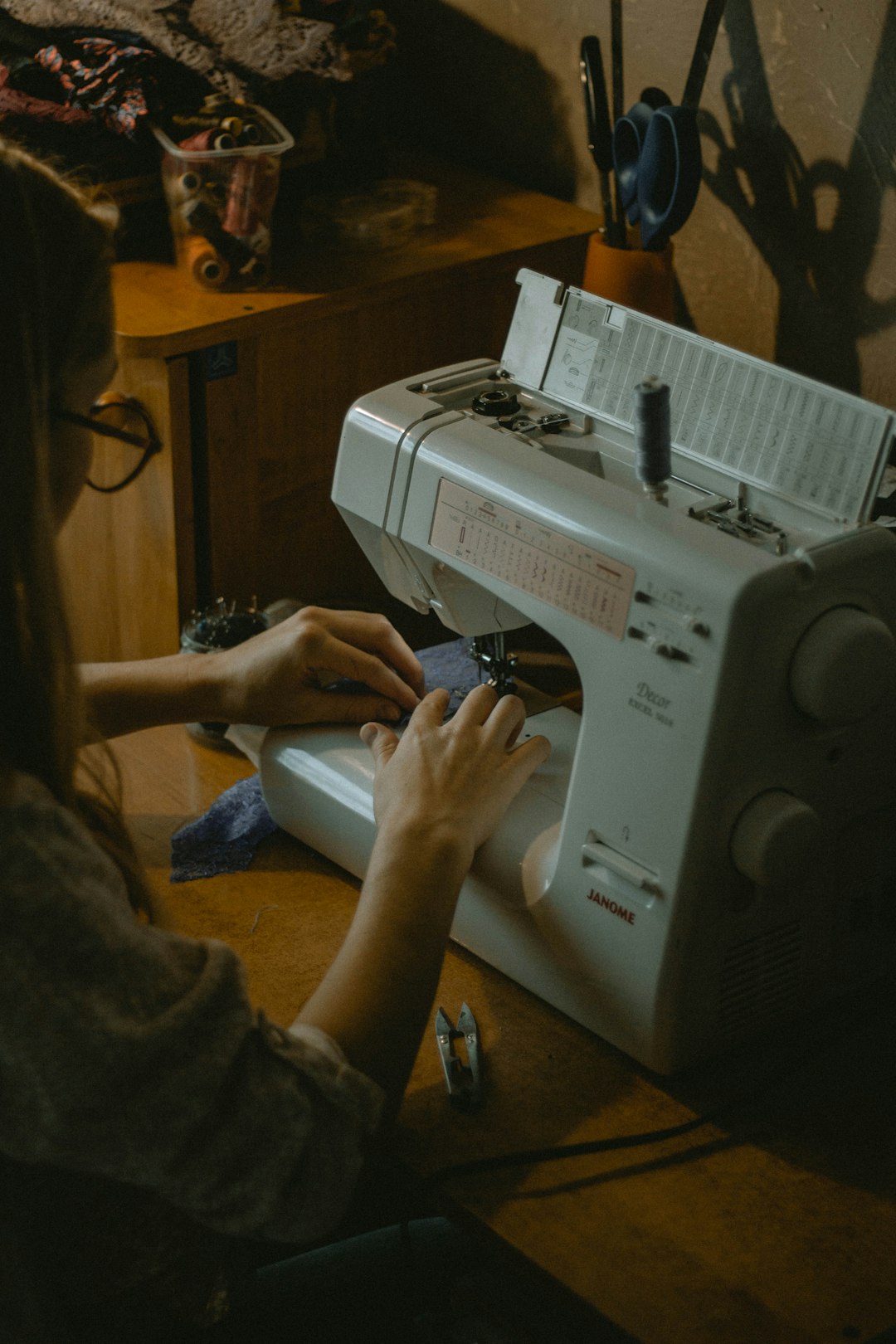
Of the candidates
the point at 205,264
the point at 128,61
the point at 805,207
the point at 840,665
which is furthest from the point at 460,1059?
the point at 128,61

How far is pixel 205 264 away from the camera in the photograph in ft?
5.21

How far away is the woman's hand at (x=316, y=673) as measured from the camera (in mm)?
1237

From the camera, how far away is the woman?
685 millimetres

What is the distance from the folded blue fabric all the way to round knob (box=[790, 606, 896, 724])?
403mm

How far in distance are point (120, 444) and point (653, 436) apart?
32.1 inches

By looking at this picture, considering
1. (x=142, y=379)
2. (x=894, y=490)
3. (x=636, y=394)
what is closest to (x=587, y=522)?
(x=636, y=394)

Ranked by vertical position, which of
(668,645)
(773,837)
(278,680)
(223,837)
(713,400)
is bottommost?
(223,837)

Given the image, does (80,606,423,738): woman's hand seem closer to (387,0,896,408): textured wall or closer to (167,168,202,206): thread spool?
(167,168,202,206): thread spool

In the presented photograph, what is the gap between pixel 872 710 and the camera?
1.00 metres

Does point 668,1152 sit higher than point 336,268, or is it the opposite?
point 336,268

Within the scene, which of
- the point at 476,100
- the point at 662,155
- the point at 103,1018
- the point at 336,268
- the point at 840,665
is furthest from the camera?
the point at 476,100

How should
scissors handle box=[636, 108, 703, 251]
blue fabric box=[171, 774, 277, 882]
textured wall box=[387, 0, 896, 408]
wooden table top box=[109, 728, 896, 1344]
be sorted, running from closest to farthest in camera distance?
wooden table top box=[109, 728, 896, 1344], blue fabric box=[171, 774, 277, 882], scissors handle box=[636, 108, 703, 251], textured wall box=[387, 0, 896, 408]

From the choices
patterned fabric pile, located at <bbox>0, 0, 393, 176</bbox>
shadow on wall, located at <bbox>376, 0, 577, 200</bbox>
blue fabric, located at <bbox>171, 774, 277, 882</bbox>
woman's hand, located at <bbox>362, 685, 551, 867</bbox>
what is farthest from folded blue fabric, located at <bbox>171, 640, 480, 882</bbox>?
shadow on wall, located at <bbox>376, 0, 577, 200</bbox>

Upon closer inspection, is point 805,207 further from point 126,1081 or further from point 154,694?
point 126,1081
